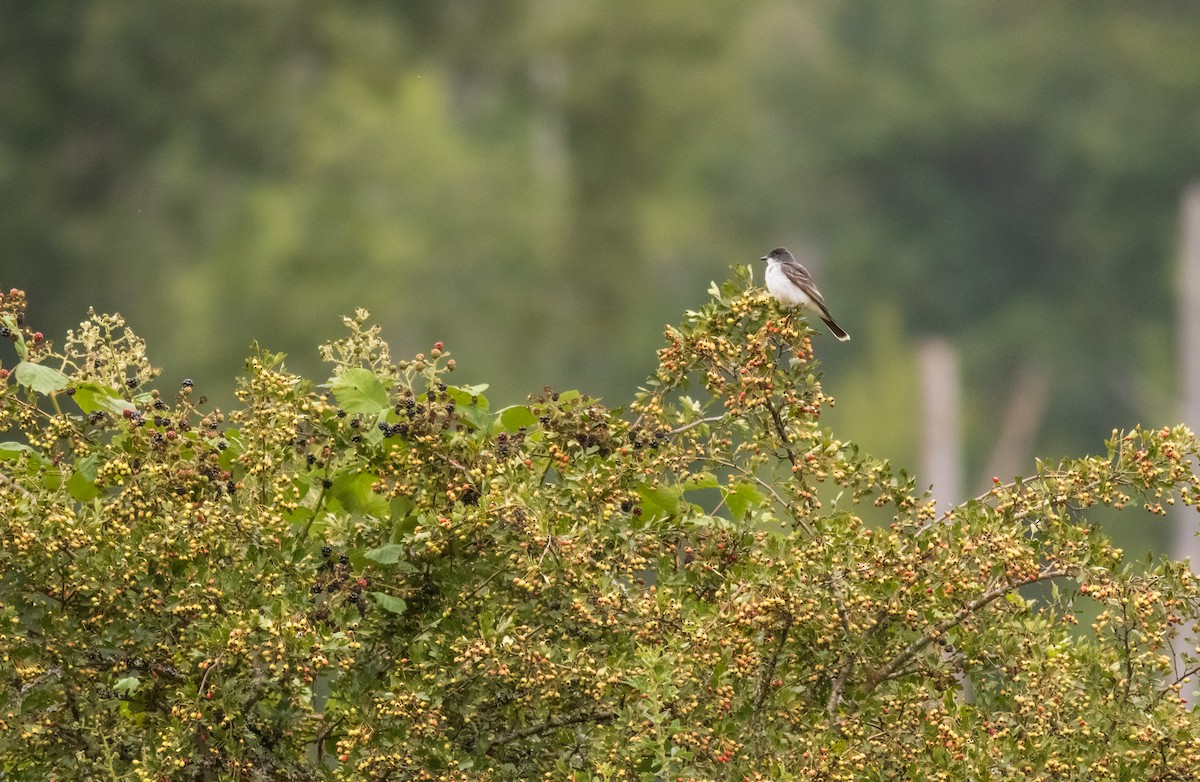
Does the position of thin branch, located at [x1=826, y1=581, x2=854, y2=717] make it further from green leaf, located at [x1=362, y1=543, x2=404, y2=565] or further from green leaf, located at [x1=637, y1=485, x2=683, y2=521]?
green leaf, located at [x1=362, y1=543, x2=404, y2=565]

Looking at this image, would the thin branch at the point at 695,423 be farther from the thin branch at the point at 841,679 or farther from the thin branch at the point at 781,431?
the thin branch at the point at 841,679

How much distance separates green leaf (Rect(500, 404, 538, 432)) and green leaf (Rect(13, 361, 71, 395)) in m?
1.12

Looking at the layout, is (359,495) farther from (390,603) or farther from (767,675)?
(767,675)

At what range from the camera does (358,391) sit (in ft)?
19.9

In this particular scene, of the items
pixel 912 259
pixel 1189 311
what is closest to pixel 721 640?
pixel 1189 311

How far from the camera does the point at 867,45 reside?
5459 centimetres

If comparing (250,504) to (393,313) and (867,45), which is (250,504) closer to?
(393,313)

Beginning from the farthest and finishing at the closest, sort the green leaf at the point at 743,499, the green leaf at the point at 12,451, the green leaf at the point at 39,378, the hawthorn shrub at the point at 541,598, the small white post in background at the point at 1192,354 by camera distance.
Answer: the small white post in background at the point at 1192,354
the green leaf at the point at 743,499
the green leaf at the point at 12,451
the green leaf at the point at 39,378
the hawthorn shrub at the point at 541,598

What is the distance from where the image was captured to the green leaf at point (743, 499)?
21.5 ft

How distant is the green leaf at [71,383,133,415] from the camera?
601 centimetres

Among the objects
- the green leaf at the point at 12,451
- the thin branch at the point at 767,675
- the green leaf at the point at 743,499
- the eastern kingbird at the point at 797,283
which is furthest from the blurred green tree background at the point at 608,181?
the thin branch at the point at 767,675

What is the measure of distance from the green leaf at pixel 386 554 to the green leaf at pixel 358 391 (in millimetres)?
350

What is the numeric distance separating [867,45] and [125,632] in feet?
164

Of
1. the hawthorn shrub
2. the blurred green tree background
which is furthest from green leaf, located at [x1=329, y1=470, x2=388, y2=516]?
the blurred green tree background
